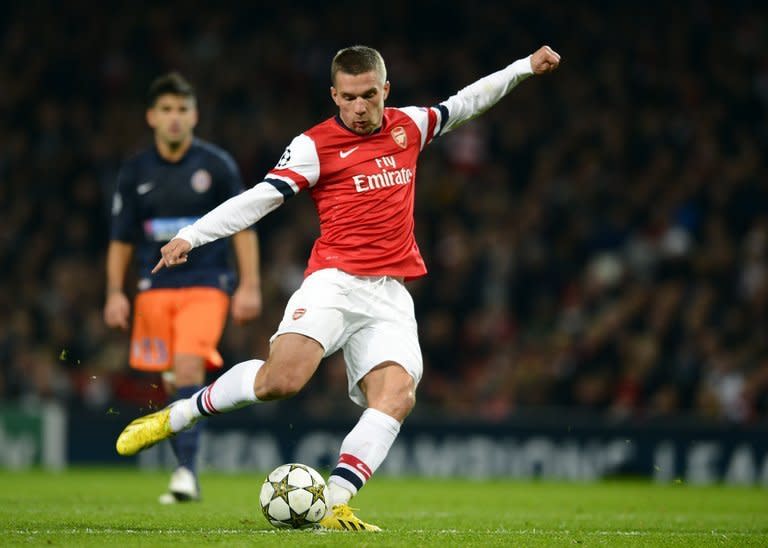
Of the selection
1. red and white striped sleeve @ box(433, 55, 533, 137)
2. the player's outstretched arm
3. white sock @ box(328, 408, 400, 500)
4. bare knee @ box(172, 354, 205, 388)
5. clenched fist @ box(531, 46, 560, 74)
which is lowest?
white sock @ box(328, 408, 400, 500)

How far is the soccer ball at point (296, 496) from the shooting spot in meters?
6.05

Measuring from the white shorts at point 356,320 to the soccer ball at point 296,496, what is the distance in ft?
2.14

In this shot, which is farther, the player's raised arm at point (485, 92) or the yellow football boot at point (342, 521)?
the player's raised arm at point (485, 92)

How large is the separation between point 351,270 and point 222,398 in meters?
0.89

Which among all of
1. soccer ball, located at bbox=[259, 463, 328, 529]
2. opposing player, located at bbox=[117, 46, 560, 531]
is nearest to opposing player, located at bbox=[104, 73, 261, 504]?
opposing player, located at bbox=[117, 46, 560, 531]

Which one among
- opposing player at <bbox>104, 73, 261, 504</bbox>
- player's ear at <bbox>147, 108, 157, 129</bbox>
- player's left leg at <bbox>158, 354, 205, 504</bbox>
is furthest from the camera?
player's ear at <bbox>147, 108, 157, 129</bbox>

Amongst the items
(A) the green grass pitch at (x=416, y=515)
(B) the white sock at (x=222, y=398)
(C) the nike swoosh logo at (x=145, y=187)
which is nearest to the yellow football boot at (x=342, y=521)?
(A) the green grass pitch at (x=416, y=515)

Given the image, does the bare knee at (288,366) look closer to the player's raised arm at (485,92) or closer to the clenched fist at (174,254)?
the clenched fist at (174,254)

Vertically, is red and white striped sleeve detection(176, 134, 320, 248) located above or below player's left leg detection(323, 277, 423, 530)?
above

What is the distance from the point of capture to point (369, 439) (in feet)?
20.4

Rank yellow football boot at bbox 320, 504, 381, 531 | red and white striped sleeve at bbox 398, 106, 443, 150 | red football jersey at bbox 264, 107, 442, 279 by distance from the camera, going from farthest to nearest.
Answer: red and white striped sleeve at bbox 398, 106, 443, 150, red football jersey at bbox 264, 107, 442, 279, yellow football boot at bbox 320, 504, 381, 531

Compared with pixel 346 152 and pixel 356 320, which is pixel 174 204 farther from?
pixel 356 320

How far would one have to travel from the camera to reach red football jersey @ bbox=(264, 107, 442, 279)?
21.4ft

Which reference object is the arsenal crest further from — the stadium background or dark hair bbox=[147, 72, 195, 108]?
the stadium background
